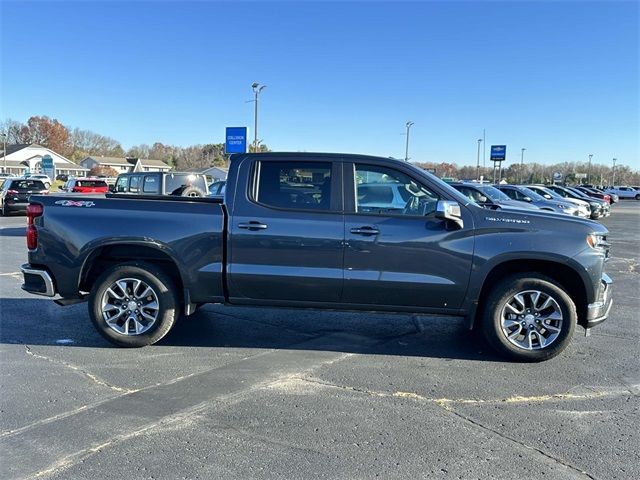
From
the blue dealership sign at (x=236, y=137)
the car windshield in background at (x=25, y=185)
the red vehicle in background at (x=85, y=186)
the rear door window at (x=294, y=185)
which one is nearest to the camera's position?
the rear door window at (x=294, y=185)

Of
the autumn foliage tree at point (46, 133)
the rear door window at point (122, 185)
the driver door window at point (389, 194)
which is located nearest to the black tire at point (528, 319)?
the driver door window at point (389, 194)

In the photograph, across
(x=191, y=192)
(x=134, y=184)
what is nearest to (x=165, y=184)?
(x=191, y=192)

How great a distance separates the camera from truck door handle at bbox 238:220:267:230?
15.8 feet

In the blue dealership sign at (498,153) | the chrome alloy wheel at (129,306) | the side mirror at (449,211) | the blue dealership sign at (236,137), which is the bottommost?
the chrome alloy wheel at (129,306)

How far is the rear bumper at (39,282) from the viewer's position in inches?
199

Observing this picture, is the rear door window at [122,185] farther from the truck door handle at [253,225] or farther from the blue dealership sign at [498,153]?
the blue dealership sign at [498,153]

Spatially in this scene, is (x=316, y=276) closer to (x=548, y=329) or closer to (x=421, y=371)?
(x=421, y=371)

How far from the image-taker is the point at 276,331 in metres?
5.77

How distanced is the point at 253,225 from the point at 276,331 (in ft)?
4.99

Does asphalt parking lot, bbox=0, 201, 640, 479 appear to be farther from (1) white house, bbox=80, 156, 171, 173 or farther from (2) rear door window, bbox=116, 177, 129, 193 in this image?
(1) white house, bbox=80, 156, 171, 173

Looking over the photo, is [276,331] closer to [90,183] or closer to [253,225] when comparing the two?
[253,225]

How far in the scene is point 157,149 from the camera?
138m

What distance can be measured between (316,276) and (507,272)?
1877mm

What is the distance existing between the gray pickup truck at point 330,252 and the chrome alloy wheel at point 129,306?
13 mm
